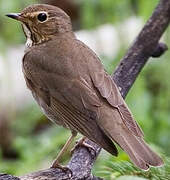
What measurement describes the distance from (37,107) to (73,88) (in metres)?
2.58

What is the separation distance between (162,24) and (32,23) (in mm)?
948

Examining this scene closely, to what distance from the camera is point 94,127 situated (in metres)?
4.58

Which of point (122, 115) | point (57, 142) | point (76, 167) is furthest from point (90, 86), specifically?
point (57, 142)

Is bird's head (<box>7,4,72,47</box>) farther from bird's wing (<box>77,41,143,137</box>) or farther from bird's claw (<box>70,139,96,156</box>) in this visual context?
bird's claw (<box>70,139,96,156</box>)

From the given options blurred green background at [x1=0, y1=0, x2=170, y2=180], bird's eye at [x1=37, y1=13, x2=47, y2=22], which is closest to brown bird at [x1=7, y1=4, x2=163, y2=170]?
bird's eye at [x1=37, y1=13, x2=47, y2=22]

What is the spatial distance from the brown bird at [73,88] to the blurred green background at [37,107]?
1000mm

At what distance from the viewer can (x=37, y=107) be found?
24.6 ft

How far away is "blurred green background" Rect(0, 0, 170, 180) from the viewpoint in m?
6.41

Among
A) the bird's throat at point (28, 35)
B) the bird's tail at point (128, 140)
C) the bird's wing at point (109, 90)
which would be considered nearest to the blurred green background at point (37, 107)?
the bird's throat at point (28, 35)

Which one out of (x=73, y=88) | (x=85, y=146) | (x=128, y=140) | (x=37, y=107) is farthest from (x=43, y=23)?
(x=37, y=107)

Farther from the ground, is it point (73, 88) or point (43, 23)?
point (43, 23)

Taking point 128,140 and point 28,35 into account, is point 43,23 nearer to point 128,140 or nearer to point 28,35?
point 28,35

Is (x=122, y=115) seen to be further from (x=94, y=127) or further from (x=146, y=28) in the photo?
(x=146, y=28)

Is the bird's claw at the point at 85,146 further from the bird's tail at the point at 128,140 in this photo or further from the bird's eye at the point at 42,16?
the bird's eye at the point at 42,16
